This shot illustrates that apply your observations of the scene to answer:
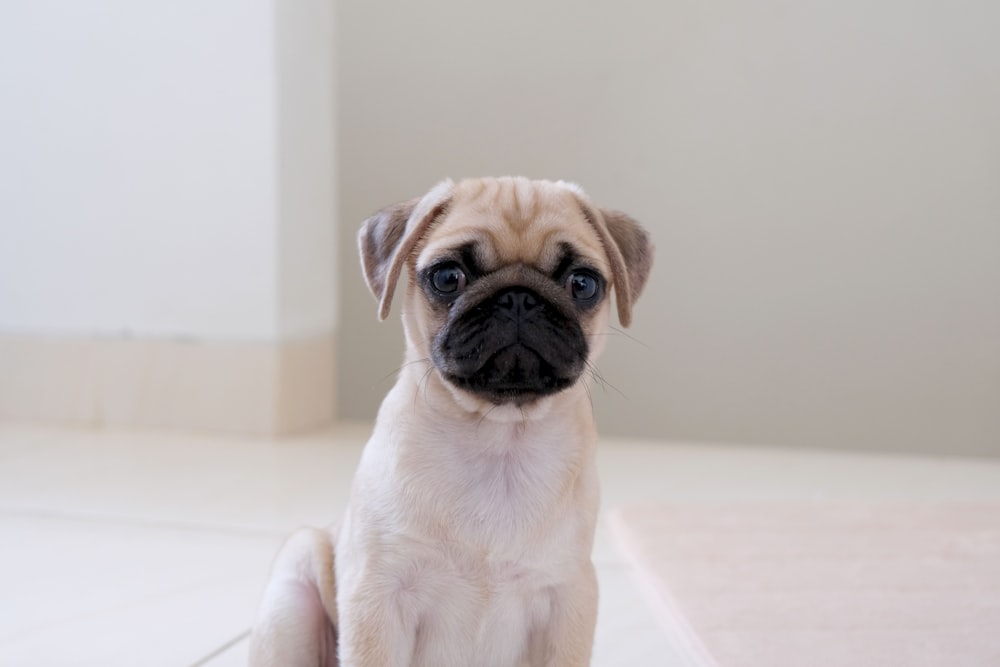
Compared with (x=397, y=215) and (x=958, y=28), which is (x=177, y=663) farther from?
(x=958, y=28)

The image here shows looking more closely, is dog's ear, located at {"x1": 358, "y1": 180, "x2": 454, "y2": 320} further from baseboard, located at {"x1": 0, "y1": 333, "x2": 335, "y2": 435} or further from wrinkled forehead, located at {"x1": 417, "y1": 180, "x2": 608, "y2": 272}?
baseboard, located at {"x1": 0, "y1": 333, "x2": 335, "y2": 435}

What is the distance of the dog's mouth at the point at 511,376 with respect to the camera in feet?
5.37

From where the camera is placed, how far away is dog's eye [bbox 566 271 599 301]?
5.59 ft

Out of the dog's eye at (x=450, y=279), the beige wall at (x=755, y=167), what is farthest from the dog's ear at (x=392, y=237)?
the beige wall at (x=755, y=167)

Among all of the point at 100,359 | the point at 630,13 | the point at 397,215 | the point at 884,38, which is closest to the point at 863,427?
the point at 884,38

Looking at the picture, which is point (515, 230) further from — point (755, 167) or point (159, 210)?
point (755, 167)

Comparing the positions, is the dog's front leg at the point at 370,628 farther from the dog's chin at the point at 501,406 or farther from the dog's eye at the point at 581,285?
the dog's eye at the point at 581,285

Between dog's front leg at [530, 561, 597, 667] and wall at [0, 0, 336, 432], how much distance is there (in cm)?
235

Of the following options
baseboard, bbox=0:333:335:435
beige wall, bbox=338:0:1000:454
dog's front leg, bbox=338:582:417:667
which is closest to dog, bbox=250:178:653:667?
dog's front leg, bbox=338:582:417:667

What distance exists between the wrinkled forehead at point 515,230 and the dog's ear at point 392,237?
2 centimetres

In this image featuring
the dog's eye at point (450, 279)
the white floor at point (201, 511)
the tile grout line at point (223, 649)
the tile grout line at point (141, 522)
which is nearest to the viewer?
the dog's eye at point (450, 279)

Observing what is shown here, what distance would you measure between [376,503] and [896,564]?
4.80 feet

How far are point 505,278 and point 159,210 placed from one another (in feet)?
8.35

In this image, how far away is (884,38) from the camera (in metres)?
4.79
